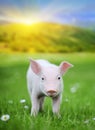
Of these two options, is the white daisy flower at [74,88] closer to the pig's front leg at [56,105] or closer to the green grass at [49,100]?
the green grass at [49,100]

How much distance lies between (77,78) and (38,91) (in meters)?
0.45

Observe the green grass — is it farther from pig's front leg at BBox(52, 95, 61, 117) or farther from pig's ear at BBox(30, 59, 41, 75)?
pig's ear at BBox(30, 59, 41, 75)

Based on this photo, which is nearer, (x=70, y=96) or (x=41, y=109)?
(x=41, y=109)

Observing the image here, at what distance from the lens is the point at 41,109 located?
1790 mm

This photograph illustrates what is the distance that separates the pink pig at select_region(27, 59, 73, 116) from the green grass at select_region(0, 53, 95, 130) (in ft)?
0.16

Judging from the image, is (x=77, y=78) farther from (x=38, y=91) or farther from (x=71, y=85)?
(x=38, y=91)

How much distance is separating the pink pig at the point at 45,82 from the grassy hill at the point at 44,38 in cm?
26

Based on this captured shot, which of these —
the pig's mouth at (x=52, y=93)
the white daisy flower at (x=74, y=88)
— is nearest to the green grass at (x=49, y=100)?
the white daisy flower at (x=74, y=88)

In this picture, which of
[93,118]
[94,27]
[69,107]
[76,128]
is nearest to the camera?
[76,128]

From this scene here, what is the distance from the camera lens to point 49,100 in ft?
5.85

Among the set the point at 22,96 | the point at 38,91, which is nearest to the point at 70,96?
the point at 22,96

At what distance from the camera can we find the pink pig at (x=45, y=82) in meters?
A: 1.59

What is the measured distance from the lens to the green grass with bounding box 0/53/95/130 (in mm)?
1631

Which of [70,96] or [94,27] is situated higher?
[94,27]
